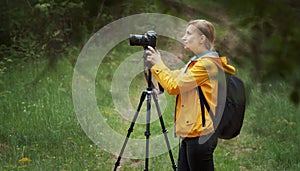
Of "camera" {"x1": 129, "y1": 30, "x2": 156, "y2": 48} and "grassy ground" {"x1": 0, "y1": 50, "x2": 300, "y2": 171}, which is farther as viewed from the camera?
"grassy ground" {"x1": 0, "y1": 50, "x2": 300, "y2": 171}

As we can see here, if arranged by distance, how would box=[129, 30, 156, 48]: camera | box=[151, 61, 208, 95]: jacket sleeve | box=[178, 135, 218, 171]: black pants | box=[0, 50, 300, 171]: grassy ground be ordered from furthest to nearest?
box=[0, 50, 300, 171]: grassy ground < box=[129, 30, 156, 48]: camera < box=[178, 135, 218, 171]: black pants < box=[151, 61, 208, 95]: jacket sleeve

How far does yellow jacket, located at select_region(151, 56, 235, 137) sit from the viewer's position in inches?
140

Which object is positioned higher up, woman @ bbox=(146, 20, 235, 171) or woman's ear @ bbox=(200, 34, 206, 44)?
woman's ear @ bbox=(200, 34, 206, 44)

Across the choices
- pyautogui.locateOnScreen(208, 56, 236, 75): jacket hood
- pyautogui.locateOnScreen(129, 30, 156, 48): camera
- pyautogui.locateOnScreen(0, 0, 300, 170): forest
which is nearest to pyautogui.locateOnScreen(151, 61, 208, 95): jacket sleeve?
pyautogui.locateOnScreen(208, 56, 236, 75): jacket hood

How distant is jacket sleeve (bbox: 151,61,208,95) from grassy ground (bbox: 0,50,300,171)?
1399mm

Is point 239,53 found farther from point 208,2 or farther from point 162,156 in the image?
point 162,156

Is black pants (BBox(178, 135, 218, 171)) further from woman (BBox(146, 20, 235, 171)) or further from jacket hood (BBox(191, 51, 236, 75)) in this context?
jacket hood (BBox(191, 51, 236, 75))

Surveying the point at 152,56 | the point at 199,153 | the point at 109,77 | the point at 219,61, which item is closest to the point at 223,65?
the point at 219,61

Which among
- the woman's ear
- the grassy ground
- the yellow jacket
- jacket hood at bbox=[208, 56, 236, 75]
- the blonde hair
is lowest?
the grassy ground

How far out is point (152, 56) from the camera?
11.9ft

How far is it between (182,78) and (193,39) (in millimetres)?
261

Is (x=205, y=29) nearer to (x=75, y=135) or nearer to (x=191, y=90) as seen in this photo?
(x=191, y=90)

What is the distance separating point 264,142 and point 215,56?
3.09 metres

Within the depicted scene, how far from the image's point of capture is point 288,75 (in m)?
1.84
